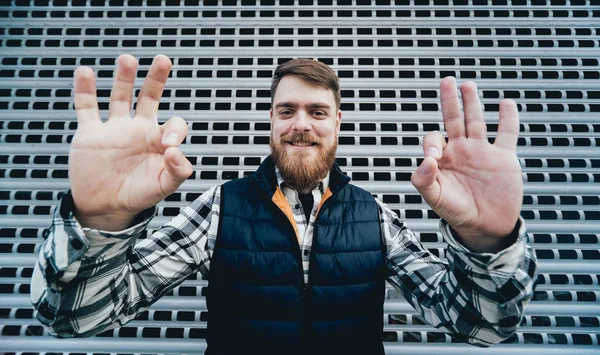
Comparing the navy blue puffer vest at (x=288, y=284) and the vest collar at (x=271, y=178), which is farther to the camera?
the vest collar at (x=271, y=178)

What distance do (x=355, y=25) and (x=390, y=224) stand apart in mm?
1867

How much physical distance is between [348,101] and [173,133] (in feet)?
5.66

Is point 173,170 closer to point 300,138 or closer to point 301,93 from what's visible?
point 300,138

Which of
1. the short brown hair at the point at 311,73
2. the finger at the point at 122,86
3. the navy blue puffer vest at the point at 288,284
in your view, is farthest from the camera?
the short brown hair at the point at 311,73

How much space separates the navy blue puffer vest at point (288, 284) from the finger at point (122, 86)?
71 centimetres

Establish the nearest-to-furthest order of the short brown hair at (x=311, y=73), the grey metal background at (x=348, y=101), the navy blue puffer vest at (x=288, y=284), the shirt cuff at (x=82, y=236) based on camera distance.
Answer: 1. the shirt cuff at (x=82, y=236)
2. the navy blue puffer vest at (x=288, y=284)
3. the short brown hair at (x=311, y=73)
4. the grey metal background at (x=348, y=101)

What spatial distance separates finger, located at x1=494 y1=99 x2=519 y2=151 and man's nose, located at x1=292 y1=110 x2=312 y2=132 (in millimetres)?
969

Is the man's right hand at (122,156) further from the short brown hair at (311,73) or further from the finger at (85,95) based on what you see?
the short brown hair at (311,73)

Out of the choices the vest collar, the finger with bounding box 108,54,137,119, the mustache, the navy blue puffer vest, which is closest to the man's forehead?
the mustache

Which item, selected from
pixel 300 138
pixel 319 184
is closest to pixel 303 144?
pixel 300 138

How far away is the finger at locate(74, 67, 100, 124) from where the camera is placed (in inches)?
46.2

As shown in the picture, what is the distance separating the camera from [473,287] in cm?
125

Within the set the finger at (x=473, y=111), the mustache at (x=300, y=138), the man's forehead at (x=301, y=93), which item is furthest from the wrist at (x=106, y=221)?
the finger at (x=473, y=111)

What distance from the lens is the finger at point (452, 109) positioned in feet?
4.11
